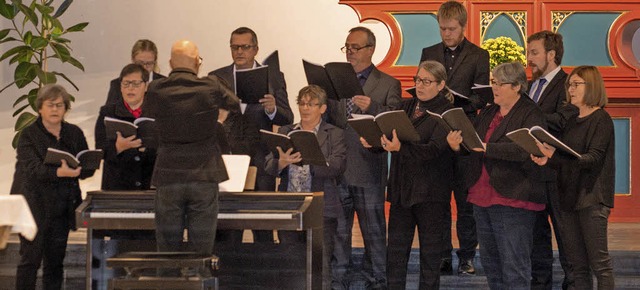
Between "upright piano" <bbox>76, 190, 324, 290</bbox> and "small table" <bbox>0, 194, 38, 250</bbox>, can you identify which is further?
"upright piano" <bbox>76, 190, 324, 290</bbox>

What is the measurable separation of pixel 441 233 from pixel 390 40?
307 cm

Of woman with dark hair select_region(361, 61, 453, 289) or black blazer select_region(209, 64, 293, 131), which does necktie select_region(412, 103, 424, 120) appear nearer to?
woman with dark hair select_region(361, 61, 453, 289)

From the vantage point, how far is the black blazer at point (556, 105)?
5.89 meters

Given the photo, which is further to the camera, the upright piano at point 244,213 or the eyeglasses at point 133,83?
the eyeglasses at point 133,83

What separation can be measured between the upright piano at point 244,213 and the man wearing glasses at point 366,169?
0.64m

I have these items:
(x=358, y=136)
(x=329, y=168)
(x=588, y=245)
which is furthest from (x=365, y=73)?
(x=588, y=245)

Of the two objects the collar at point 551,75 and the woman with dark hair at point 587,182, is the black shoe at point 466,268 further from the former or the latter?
the collar at point 551,75

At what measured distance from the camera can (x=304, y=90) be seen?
243 inches

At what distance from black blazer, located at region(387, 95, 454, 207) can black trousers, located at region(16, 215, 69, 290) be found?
1745 mm

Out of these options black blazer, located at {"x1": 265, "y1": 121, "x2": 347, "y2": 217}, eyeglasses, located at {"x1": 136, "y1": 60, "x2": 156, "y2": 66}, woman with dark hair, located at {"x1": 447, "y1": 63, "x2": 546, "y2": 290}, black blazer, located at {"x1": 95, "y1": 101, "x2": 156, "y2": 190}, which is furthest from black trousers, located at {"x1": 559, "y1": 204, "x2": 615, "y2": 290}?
eyeglasses, located at {"x1": 136, "y1": 60, "x2": 156, "y2": 66}

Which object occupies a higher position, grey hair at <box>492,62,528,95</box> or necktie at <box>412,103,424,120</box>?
grey hair at <box>492,62,528,95</box>

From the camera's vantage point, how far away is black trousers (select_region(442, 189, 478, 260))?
6273 millimetres

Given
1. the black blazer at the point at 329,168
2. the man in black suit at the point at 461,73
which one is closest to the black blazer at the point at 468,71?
the man in black suit at the point at 461,73

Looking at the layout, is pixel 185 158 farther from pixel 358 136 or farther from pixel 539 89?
pixel 539 89
